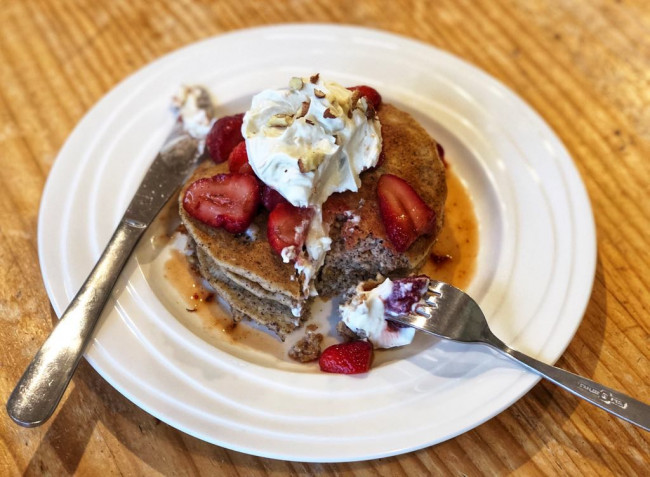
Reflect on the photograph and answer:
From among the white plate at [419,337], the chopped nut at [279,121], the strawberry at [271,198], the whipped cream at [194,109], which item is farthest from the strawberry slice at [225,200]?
the whipped cream at [194,109]

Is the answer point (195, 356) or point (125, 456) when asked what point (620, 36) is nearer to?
point (195, 356)

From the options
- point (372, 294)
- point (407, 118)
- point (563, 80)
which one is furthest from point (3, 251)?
point (563, 80)

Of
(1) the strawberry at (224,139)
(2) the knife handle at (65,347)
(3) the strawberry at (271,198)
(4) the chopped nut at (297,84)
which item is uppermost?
(4) the chopped nut at (297,84)

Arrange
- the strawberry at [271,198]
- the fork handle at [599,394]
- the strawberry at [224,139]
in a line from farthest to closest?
the strawberry at [224,139] → the strawberry at [271,198] → the fork handle at [599,394]

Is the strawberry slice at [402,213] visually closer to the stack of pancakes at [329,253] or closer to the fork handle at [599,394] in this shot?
the stack of pancakes at [329,253]

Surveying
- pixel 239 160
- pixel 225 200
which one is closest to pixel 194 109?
pixel 239 160

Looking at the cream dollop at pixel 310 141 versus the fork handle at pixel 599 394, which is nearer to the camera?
the fork handle at pixel 599 394

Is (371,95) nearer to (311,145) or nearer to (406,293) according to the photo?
(311,145)

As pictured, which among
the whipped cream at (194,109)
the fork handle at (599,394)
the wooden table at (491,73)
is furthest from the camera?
the whipped cream at (194,109)
